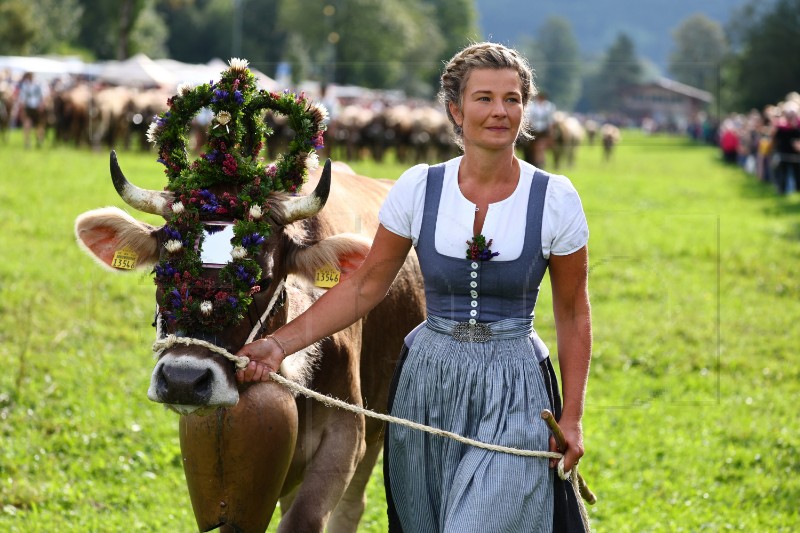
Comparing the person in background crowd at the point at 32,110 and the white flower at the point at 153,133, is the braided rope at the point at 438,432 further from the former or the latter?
the person in background crowd at the point at 32,110

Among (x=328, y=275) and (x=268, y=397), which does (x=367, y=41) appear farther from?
(x=268, y=397)

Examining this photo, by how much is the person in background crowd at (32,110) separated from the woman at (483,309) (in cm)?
2516

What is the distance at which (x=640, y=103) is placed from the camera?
56.9 meters

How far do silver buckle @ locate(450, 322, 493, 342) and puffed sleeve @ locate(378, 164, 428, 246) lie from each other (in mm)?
321

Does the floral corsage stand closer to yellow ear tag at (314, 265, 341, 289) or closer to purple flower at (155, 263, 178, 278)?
yellow ear tag at (314, 265, 341, 289)

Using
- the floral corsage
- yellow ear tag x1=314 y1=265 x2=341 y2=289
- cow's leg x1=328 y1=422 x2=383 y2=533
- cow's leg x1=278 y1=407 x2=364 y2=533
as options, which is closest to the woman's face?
the floral corsage

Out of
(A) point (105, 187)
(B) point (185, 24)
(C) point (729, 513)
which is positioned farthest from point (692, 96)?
(C) point (729, 513)

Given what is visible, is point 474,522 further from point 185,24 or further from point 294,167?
point 185,24

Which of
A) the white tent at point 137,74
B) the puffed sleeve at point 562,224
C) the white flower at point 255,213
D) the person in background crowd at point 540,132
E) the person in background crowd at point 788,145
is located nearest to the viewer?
the puffed sleeve at point 562,224

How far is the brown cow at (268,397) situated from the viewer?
370 cm

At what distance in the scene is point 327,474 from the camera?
14.8ft

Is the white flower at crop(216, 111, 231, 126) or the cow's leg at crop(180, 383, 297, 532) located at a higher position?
the white flower at crop(216, 111, 231, 126)

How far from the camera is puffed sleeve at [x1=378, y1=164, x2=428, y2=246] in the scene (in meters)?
3.83

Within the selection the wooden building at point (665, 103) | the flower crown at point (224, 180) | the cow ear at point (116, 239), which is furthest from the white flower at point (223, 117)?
the wooden building at point (665, 103)
